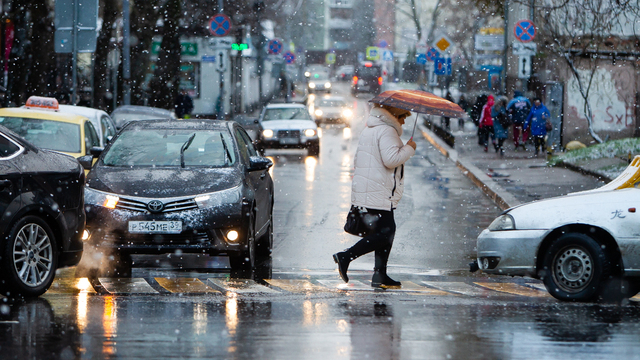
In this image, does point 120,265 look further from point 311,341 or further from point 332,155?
point 332,155

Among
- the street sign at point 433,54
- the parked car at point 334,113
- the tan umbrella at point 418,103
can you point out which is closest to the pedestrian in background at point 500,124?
the street sign at point 433,54

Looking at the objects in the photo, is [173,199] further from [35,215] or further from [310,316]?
[310,316]

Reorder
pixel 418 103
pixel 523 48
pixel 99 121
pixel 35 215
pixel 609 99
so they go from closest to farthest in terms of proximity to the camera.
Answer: pixel 35 215 < pixel 418 103 < pixel 99 121 < pixel 523 48 < pixel 609 99

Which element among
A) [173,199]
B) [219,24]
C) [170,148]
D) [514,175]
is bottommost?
[514,175]

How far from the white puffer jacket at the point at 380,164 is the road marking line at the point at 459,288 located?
0.97 m

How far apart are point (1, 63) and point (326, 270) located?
20.6m

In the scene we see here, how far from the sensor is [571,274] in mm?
8219

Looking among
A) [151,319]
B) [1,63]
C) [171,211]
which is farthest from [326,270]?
[1,63]

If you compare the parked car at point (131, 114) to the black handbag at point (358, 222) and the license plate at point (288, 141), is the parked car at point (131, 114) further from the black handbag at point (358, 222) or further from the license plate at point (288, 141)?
the black handbag at point (358, 222)

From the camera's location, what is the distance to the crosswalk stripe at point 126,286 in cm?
834

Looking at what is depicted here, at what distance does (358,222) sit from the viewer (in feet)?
28.7

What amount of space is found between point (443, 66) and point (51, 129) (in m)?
26.2

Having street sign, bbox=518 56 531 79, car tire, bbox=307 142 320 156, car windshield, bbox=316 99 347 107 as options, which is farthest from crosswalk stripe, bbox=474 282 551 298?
car windshield, bbox=316 99 347 107

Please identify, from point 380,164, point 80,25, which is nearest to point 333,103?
point 80,25
